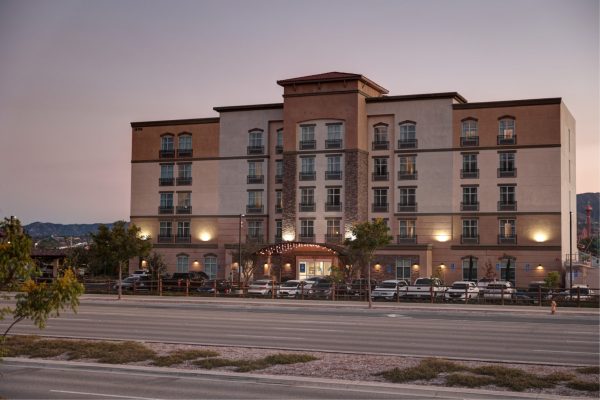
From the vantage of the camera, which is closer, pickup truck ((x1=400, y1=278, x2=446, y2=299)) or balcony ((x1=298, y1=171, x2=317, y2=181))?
pickup truck ((x1=400, y1=278, x2=446, y2=299))

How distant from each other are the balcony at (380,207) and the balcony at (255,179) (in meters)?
11.4

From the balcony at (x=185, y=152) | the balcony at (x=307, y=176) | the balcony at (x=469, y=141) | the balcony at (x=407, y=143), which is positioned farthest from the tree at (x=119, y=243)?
the balcony at (x=469, y=141)

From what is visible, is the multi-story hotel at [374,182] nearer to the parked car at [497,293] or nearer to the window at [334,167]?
the window at [334,167]

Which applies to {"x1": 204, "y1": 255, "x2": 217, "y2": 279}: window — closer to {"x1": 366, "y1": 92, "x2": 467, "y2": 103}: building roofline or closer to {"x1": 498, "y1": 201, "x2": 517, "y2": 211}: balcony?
{"x1": 366, "y1": 92, "x2": 467, "y2": 103}: building roofline

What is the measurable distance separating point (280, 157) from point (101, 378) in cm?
5760

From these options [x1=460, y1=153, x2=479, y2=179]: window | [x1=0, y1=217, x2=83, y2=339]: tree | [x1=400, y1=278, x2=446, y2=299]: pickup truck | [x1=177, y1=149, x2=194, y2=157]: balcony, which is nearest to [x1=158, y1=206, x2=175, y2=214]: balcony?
[x1=177, y1=149, x2=194, y2=157]: balcony

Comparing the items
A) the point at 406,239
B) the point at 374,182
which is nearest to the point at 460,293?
the point at 406,239

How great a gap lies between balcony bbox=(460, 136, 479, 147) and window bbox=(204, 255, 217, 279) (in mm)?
26680

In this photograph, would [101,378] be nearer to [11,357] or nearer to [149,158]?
[11,357]

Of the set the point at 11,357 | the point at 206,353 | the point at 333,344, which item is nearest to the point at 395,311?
the point at 333,344

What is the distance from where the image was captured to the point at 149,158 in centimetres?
8019

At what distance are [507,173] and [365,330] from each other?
42779 mm

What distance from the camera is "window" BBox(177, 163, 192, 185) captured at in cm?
7869

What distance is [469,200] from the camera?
6875cm
